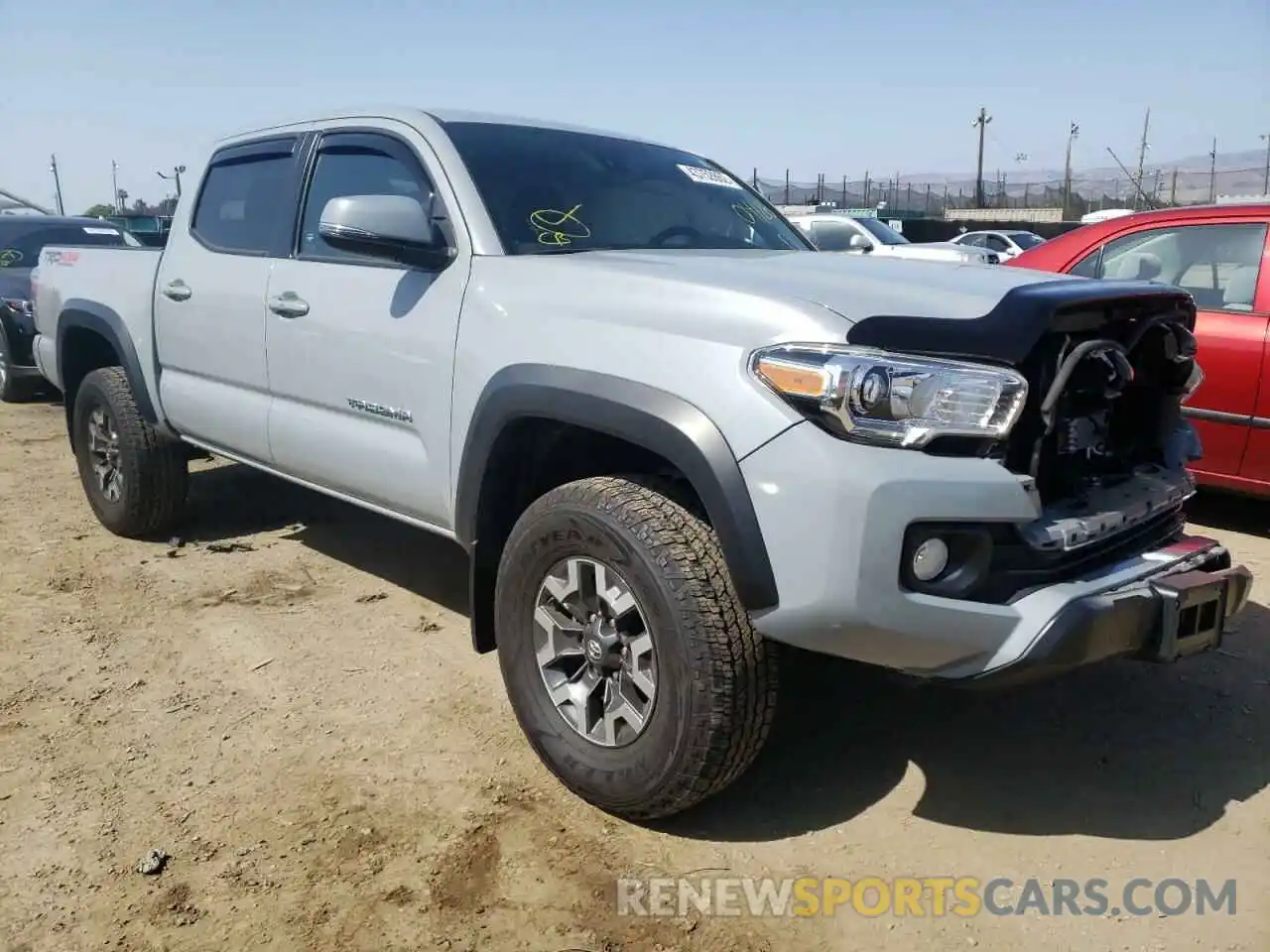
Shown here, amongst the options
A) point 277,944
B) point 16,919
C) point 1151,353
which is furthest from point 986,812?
point 16,919

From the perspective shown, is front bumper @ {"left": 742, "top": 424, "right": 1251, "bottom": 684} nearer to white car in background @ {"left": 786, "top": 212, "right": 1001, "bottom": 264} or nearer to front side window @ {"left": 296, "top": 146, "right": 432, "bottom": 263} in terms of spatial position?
white car in background @ {"left": 786, "top": 212, "right": 1001, "bottom": 264}

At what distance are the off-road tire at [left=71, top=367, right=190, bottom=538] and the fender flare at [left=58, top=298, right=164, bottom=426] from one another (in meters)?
0.07

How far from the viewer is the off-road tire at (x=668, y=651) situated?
2.44 meters

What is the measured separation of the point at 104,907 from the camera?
2420mm

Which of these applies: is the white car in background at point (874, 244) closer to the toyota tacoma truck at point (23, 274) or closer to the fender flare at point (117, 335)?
the fender flare at point (117, 335)

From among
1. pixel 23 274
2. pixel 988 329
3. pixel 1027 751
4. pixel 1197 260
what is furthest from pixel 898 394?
pixel 23 274

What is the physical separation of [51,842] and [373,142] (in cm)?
237

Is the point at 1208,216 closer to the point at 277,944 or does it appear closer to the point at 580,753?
the point at 580,753

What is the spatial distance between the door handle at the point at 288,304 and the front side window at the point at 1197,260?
370cm

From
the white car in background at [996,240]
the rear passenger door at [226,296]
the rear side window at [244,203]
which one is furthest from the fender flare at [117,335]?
the white car in background at [996,240]

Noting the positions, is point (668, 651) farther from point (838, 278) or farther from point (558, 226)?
point (558, 226)

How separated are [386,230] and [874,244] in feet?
11.6

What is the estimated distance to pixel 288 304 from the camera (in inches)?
149

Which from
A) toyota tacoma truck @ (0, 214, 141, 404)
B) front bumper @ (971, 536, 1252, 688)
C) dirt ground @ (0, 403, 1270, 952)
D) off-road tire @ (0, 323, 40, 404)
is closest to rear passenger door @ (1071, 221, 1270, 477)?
dirt ground @ (0, 403, 1270, 952)
